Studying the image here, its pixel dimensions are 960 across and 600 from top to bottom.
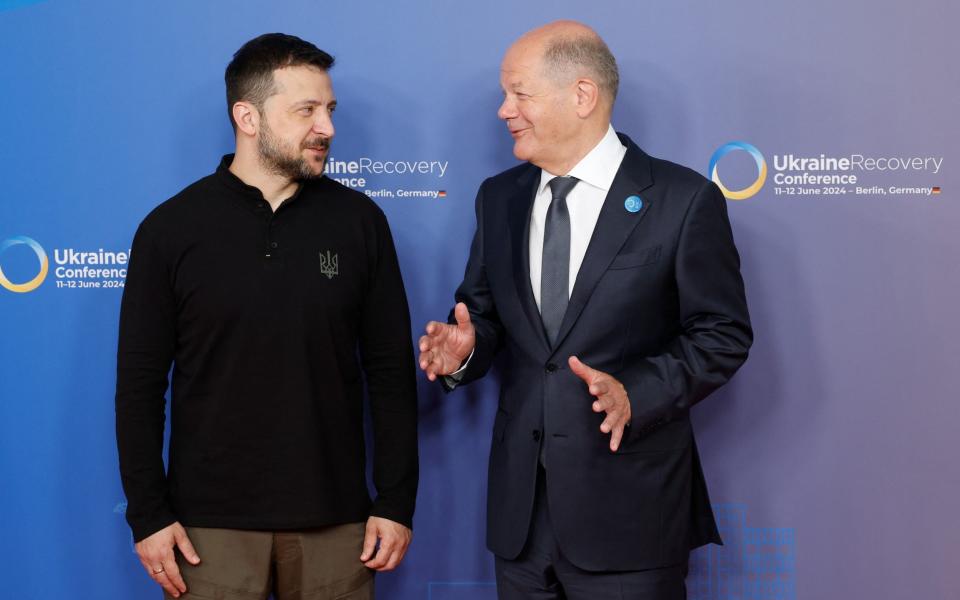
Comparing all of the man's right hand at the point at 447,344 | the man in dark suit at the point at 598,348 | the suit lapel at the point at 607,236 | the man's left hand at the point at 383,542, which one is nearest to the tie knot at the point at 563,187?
the man in dark suit at the point at 598,348

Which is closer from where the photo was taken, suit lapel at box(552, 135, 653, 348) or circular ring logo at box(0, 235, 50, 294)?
suit lapel at box(552, 135, 653, 348)

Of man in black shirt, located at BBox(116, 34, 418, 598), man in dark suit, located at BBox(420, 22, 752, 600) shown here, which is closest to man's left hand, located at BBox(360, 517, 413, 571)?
man in black shirt, located at BBox(116, 34, 418, 598)

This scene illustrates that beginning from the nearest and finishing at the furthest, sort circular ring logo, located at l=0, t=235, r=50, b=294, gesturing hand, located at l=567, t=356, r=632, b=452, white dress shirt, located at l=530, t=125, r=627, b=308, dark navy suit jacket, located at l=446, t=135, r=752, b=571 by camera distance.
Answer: gesturing hand, located at l=567, t=356, r=632, b=452, dark navy suit jacket, located at l=446, t=135, r=752, b=571, white dress shirt, located at l=530, t=125, r=627, b=308, circular ring logo, located at l=0, t=235, r=50, b=294

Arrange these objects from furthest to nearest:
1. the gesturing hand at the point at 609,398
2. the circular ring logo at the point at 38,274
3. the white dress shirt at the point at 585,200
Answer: the circular ring logo at the point at 38,274, the white dress shirt at the point at 585,200, the gesturing hand at the point at 609,398

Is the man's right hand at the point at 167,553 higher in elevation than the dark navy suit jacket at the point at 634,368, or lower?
lower

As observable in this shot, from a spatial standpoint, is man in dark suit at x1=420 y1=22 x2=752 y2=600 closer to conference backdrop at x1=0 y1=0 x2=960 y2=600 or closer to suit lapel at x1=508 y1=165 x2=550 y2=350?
suit lapel at x1=508 y1=165 x2=550 y2=350

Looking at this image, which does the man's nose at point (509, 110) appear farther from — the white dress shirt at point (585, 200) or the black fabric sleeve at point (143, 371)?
the black fabric sleeve at point (143, 371)

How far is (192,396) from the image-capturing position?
6.84 ft

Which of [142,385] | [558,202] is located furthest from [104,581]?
[558,202]

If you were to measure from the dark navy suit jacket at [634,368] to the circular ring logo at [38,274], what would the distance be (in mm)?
1509

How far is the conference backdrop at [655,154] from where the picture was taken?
102 inches

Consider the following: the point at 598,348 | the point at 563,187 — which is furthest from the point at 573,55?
the point at 598,348

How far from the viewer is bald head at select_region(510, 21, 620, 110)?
217 cm

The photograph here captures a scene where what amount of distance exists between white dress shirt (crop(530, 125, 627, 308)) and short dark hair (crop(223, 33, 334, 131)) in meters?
0.67
